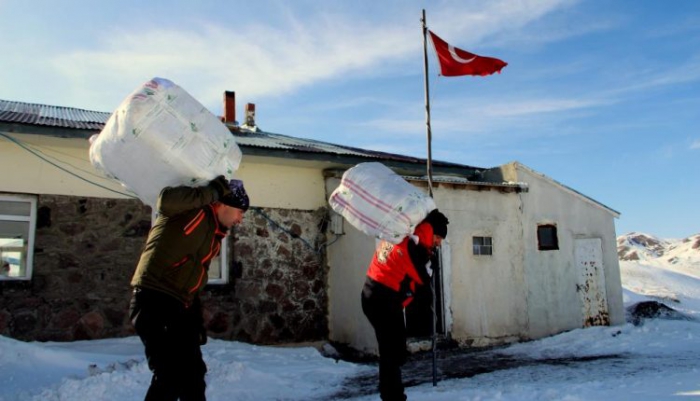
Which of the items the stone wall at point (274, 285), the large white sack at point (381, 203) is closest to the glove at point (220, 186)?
the large white sack at point (381, 203)

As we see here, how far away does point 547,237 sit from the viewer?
10547mm

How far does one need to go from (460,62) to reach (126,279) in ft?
19.4

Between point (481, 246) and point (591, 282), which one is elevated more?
point (481, 246)

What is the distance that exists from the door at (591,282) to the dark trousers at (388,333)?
7118 millimetres

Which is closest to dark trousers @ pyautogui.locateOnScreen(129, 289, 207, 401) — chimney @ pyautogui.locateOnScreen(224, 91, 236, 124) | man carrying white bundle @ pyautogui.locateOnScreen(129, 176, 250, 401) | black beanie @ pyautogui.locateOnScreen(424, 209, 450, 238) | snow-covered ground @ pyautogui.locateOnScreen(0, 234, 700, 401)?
man carrying white bundle @ pyautogui.locateOnScreen(129, 176, 250, 401)

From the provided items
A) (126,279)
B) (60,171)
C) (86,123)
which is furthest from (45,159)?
(126,279)

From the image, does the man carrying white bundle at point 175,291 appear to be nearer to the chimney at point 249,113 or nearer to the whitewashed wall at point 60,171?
the whitewashed wall at point 60,171

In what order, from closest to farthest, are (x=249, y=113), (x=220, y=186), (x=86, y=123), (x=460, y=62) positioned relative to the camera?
(x=220, y=186), (x=86, y=123), (x=460, y=62), (x=249, y=113)

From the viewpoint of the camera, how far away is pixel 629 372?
616 cm

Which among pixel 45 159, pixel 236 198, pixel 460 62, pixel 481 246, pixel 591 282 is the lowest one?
pixel 591 282

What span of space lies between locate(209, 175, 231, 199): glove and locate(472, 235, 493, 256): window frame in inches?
269

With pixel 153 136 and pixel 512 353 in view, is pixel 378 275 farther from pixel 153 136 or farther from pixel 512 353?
pixel 512 353

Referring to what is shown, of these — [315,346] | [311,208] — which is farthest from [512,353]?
[311,208]

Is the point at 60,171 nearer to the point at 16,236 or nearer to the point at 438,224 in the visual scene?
the point at 16,236
